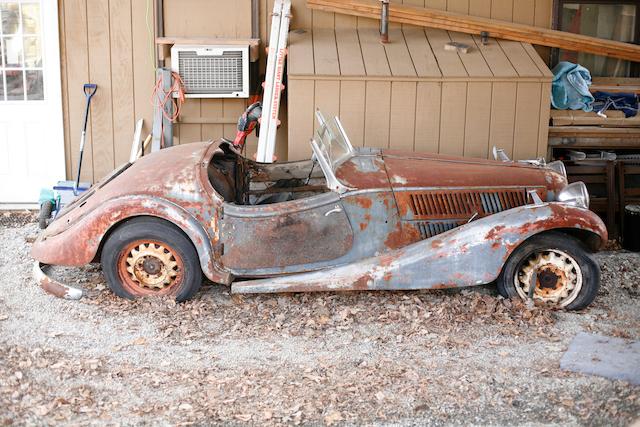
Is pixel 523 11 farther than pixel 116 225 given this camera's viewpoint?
Yes

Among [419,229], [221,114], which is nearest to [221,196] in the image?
[419,229]

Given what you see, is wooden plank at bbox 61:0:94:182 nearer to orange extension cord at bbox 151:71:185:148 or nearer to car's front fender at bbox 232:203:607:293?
orange extension cord at bbox 151:71:185:148

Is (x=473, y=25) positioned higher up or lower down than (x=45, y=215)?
higher up

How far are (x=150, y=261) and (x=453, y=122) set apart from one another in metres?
3.42

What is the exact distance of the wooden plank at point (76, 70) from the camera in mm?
8758

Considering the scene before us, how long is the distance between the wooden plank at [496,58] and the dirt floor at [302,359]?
2357mm

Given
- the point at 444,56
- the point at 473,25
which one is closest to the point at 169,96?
the point at 444,56

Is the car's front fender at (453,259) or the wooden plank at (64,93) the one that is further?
the wooden plank at (64,93)

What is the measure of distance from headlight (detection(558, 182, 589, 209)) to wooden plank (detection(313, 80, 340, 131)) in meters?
2.54

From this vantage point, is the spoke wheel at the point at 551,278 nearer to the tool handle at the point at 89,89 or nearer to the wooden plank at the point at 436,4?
the wooden plank at the point at 436,4

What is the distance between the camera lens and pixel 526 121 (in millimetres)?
8047

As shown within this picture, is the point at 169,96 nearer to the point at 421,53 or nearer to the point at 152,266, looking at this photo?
the point at 421,53

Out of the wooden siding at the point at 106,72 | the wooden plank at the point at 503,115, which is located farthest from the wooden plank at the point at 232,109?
the wooden plank at the point at 503,115

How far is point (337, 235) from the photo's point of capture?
5883 mm
